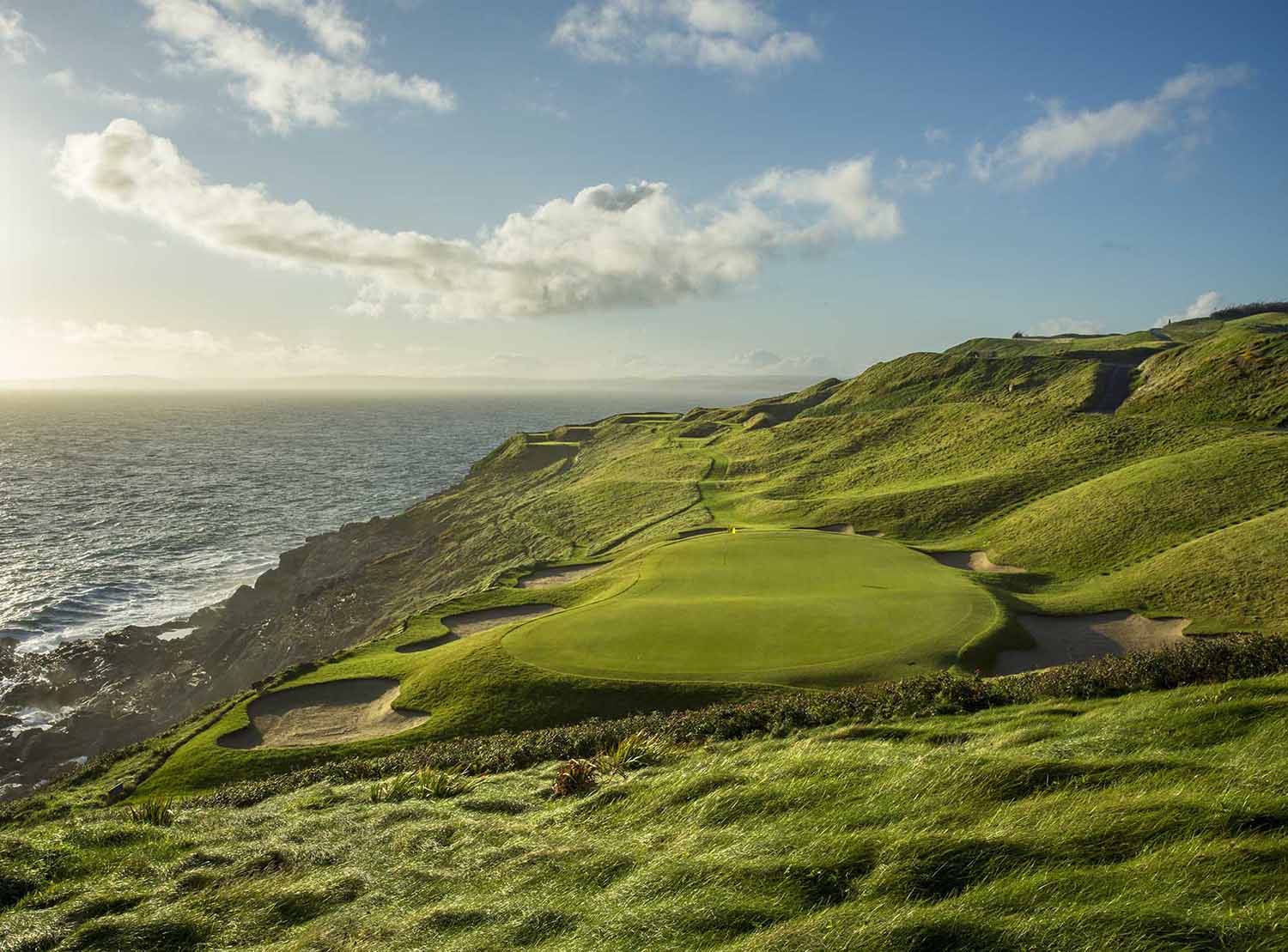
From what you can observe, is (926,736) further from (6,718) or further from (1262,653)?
(6,718)

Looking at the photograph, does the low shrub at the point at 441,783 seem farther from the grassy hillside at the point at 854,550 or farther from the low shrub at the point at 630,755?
the grassy hillside at the point at 854,550

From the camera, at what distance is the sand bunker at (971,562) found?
36625 mm

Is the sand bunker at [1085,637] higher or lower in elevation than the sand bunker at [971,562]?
lower

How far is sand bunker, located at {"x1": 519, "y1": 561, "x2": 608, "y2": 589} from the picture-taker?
3822cm

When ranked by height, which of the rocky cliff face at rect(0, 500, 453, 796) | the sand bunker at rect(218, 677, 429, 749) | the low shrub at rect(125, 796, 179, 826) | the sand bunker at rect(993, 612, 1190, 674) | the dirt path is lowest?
the rocky cliff face at rect(0, 500, 453, 796)

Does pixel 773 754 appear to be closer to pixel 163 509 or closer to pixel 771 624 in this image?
pixel 771 624

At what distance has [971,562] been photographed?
38750 millimetres

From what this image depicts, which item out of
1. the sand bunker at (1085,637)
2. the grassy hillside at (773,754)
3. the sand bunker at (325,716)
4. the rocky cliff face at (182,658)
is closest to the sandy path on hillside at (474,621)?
the grassy hillside at (773,754)

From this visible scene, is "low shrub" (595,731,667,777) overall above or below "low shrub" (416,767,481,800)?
above

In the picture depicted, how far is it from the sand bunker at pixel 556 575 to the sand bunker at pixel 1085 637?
2255 centimetres

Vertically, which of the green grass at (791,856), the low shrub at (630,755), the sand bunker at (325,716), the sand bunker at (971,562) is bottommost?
the sand bunker at (325,716)

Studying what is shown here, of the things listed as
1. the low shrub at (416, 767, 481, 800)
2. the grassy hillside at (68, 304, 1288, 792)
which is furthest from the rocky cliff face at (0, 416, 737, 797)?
the low shrub at (416, 767, 481, 800)

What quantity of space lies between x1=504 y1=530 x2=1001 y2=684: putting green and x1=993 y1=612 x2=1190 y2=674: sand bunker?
1.89 m

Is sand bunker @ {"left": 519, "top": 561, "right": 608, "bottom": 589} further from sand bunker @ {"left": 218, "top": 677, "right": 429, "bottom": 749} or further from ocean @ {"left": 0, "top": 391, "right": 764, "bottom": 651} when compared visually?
ocean @ {"left": 0, "top": 391, "right": 764, "bottom": 651}
